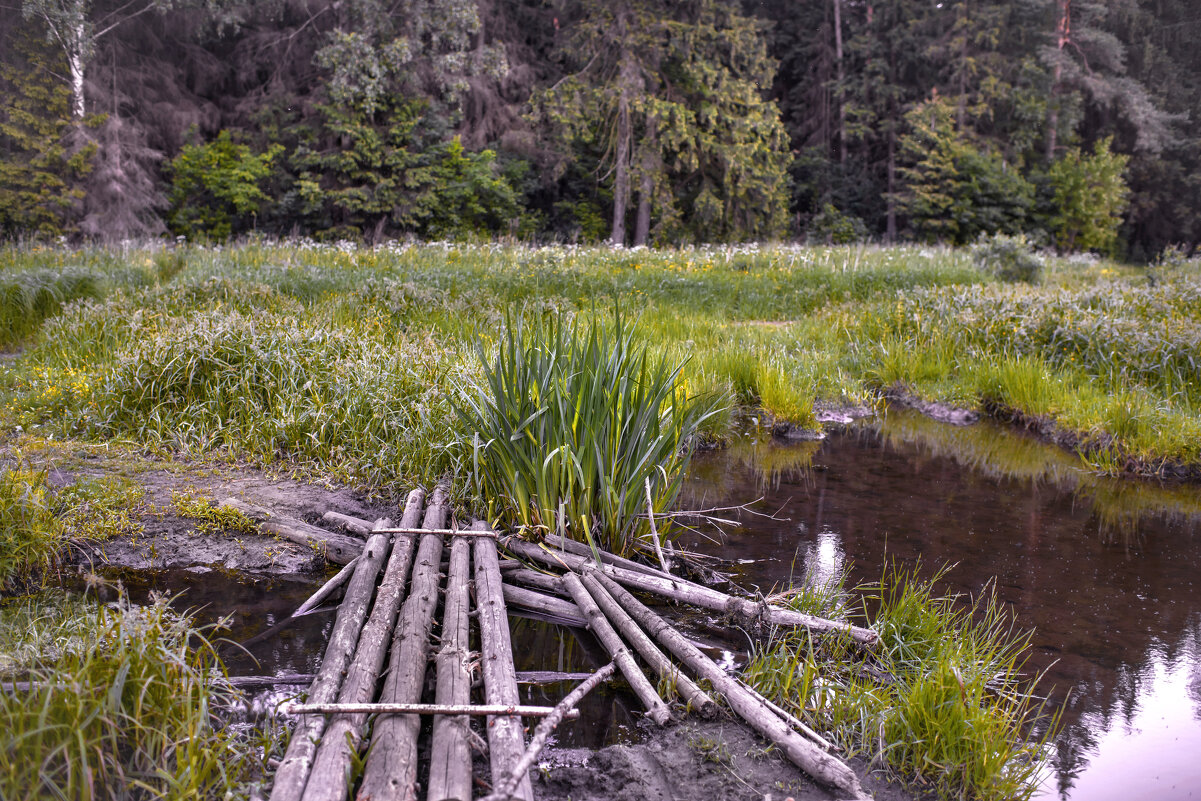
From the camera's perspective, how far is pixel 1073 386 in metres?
7.43

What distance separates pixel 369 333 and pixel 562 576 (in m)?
4.19

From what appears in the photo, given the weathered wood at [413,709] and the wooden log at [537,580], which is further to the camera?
the wooden log at [537,580]

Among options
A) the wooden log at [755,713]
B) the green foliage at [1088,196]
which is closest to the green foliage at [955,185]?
the green foliage at [1088,196]

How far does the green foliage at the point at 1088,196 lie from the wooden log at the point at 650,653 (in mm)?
33166

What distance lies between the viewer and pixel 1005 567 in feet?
13.7

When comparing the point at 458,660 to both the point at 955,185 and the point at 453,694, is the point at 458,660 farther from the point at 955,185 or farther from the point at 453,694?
the point at 955,185

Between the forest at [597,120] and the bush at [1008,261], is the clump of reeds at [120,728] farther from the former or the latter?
the forest at [597,120]

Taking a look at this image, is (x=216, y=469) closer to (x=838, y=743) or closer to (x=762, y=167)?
(x=838, y=743)

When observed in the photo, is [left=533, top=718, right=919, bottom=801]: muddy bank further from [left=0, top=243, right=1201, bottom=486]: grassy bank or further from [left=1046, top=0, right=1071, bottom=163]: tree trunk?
[left=1046, top=0, right=1071, bottom=163]: tree trunk

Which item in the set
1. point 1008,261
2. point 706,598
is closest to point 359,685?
point 706,598

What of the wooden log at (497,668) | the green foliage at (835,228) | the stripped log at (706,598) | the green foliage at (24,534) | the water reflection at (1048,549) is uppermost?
the green foliage at (835,228)

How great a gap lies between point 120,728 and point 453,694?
0.88 metres

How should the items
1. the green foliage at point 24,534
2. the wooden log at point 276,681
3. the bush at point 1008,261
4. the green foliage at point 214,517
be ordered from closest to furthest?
the wooden log at point 276,681, the green foliage at point 24,534, the green foliage at point 214,517, the bush at point 1008,261

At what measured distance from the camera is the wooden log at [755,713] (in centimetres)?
217
